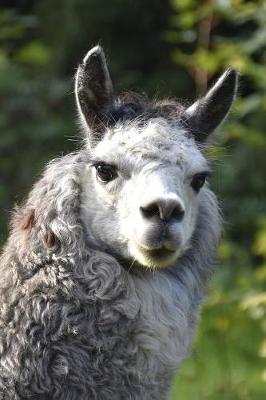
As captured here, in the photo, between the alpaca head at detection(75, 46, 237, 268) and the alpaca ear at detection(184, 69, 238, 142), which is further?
the alpaca ear at detection(184, 69, 238, 142)

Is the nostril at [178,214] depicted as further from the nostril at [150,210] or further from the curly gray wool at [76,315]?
the curly gray wool at [76,315]

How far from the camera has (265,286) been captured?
8.89 m

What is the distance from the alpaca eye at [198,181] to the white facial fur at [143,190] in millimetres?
29

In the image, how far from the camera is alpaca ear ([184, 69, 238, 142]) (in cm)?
525

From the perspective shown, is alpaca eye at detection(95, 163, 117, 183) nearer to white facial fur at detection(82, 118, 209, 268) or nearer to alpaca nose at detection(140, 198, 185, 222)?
white facial fur at detection(82, 118, 209, 268)

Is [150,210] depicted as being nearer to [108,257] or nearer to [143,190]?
[143,190]

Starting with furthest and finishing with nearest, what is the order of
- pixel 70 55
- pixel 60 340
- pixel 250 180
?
pixel 70 55 < pixel 250 180 < pixel 60 340

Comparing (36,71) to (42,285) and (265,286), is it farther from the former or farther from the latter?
(42,285)

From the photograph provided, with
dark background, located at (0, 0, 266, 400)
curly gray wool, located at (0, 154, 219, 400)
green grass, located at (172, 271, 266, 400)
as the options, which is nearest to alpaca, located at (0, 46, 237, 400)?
curly gray wool, located at (0, 154, 219, 400)

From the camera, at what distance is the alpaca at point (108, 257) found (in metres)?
4.80

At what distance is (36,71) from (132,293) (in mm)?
8055

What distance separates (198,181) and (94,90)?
2.18 ft

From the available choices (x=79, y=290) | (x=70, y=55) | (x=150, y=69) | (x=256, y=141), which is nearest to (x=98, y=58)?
(x=79, y=290)

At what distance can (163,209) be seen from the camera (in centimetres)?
460
